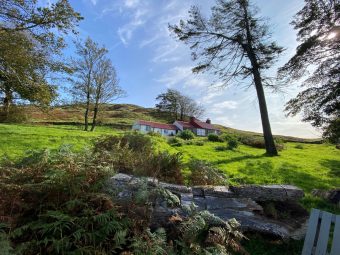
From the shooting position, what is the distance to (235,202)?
5.93 m

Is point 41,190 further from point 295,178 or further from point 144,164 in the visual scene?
point 295,178

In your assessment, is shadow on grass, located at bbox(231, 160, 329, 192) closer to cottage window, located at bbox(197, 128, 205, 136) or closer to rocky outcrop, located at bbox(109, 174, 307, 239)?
rocky outcrop, located at bbox(109, 174, 307, 239)

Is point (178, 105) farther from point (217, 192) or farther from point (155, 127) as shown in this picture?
point (217, 192)

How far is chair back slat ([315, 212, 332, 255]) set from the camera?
439 cm

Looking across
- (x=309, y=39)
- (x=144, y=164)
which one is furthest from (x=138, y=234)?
(x=309, y=39)

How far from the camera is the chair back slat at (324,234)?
4391 millimetres

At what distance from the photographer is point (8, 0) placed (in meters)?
11.4

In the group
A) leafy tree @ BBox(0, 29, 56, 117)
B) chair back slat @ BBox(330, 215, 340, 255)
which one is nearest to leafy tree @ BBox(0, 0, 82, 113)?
leafy tree @ BBox(0, 29, 56, 117)

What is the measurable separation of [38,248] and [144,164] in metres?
3.52

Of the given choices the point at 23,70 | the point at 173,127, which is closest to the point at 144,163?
the point at 23,70

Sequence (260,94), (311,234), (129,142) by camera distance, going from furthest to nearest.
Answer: (260,94) → (129,142) → (311,234)

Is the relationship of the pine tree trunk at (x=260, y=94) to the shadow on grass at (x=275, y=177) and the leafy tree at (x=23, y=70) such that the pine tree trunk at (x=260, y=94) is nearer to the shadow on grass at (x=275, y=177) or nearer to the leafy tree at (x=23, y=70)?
the shadow on grass at (x=275, y=177)

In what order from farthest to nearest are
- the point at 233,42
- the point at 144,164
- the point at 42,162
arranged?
1. the point at 233,42
2. the point at 144,164
3. the point at 42,162

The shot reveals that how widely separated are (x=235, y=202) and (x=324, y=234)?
184 cm
